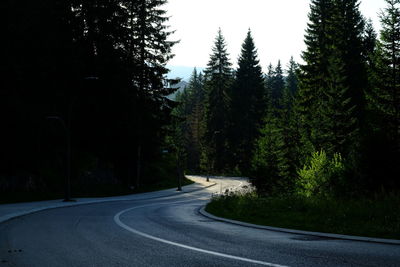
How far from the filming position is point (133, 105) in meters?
38.2

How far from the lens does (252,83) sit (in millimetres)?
78188

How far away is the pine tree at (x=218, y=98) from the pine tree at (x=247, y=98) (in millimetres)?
3188

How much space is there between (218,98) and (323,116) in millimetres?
45521

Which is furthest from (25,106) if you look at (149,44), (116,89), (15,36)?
(149,44)

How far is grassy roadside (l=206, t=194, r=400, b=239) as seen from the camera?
34.3 ft

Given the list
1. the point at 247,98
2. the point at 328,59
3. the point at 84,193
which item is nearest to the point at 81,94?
the point at 84,193

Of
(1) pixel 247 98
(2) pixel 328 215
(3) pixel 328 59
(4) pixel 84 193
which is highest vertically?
(1) pixel 247 98

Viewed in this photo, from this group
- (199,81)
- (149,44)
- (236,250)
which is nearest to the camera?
(236,250)

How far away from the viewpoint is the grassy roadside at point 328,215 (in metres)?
10.5

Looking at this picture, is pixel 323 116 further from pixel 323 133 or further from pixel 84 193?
pixel 84 193

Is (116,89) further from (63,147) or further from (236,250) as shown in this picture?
(236,250)

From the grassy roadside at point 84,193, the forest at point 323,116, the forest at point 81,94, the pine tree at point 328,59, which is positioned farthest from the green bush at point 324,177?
the grassy roadside at point 84,193

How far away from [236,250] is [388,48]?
105 ft

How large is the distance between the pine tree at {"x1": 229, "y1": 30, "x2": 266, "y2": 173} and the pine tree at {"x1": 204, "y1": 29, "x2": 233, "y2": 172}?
10.5 feet
